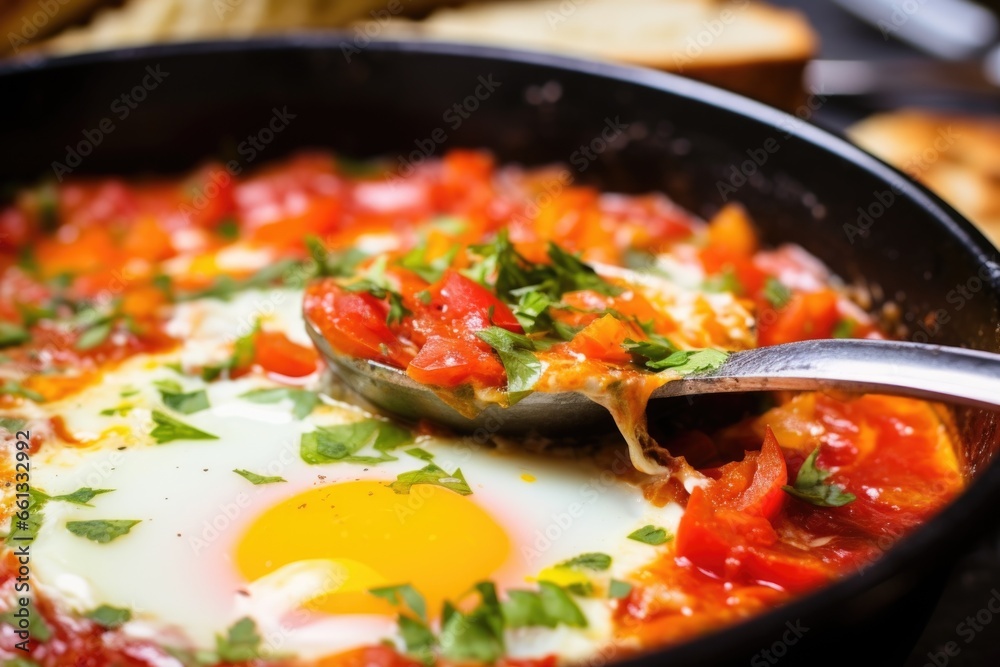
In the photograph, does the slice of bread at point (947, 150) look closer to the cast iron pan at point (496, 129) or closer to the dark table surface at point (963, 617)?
the cast iron pan at point (496, 129)

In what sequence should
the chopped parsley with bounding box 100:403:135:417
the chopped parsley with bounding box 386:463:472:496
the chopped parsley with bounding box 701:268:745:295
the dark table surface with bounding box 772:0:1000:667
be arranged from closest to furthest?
the dark table surface with bounding box 772:0:1000:667, the chopped parsley with bounding box 386:463:472:496, the chopped parsley with bounding box 100:403:135:417, the chopped parsley with bounding box 701:268:745:295

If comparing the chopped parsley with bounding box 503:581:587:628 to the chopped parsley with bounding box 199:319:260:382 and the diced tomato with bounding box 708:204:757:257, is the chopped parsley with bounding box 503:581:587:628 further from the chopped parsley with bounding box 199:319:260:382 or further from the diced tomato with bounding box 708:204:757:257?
the diced tomato with bounding box 708:204:757:257

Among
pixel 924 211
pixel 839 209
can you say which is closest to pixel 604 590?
pixel 924 211

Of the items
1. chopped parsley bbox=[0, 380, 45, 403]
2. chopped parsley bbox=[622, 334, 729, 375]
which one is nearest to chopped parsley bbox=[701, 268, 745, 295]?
chopped parsley bbox=[622, 334, 729, 375]

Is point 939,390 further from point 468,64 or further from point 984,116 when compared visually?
point 984,116

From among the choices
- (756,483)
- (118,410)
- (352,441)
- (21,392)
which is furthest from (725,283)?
(21,392)

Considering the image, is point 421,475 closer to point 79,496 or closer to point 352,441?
point 352,441
